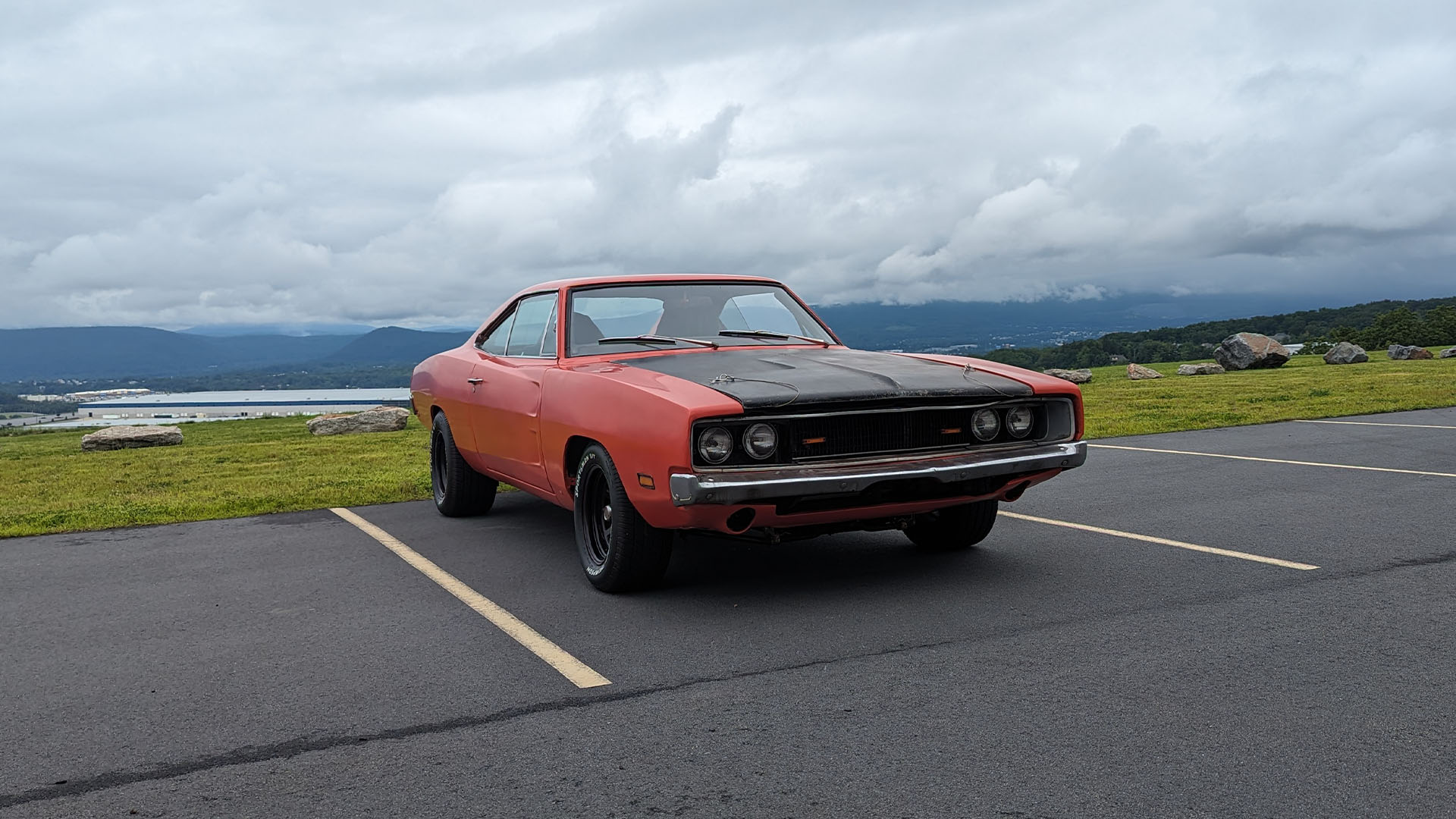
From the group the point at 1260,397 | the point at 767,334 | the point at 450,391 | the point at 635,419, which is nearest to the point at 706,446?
the point at 635,419

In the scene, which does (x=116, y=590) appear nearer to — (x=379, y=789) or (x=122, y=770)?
(x=122, y=770)

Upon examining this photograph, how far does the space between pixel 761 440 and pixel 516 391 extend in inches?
77.7

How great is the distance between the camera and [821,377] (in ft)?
15.5

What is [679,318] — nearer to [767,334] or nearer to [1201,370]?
[767,334]

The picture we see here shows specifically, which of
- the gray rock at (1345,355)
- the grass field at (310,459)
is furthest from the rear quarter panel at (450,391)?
the gray rock at (1345,355)

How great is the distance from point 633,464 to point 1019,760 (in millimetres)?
2180

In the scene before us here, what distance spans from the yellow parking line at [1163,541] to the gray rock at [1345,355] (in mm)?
26738

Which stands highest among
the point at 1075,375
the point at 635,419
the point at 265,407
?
the point at 635,419

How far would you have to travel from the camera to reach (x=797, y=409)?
4.45 metres

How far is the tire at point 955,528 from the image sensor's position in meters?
5.48

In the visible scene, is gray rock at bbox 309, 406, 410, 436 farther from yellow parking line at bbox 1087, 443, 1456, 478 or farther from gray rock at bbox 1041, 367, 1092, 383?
gray rock at bbox 1041, 367, 1092, 383

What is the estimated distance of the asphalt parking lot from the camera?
2686 millimetres

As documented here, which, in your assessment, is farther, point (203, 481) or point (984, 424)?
point (203, 481)

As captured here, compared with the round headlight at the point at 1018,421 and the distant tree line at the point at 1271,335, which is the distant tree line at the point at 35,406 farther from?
the round headlight at the point at 1018,421
